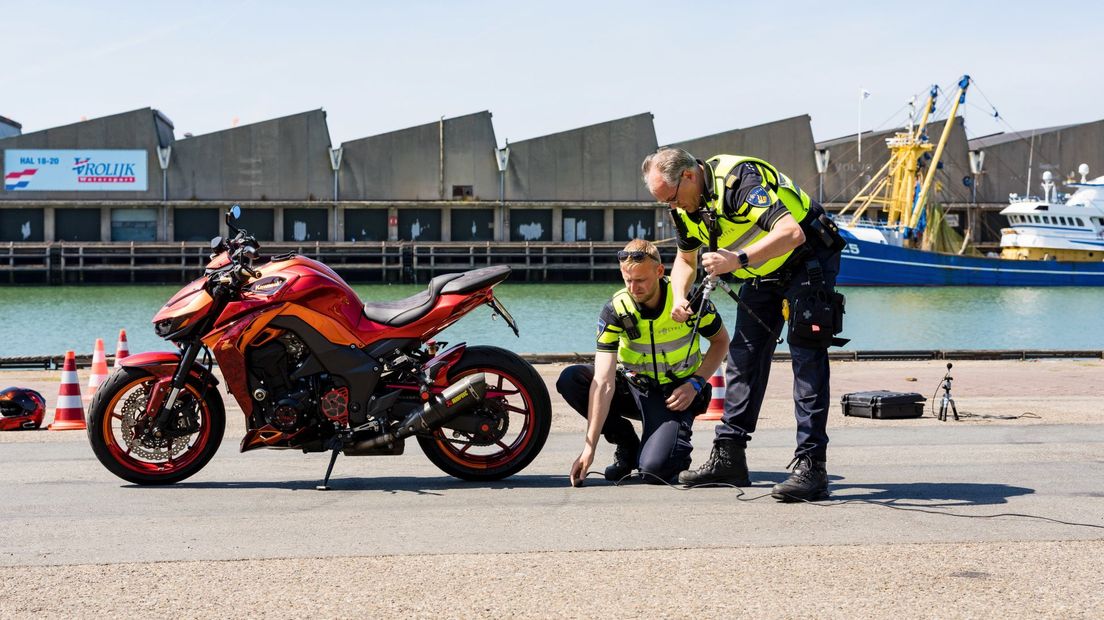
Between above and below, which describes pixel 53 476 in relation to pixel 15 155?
below

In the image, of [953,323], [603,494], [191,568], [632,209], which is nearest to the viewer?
[191,568]

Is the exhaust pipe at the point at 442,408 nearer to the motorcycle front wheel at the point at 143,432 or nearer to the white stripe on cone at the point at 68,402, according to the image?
the motorcycle front wheel at the point at 143,432

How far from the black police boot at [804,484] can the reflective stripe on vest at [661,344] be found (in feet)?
2.93

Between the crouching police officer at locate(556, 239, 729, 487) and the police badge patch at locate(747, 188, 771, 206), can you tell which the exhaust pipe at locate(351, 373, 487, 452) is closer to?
the crouching police officer at locate(556, 239, 729, 487)

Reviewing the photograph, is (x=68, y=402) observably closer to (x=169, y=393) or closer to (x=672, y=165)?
(x=169, y=393)

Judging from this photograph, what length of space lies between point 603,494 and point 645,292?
1034 millimetres

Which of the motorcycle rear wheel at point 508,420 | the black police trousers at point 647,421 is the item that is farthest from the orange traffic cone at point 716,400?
the motorcycle rear wheel at point 508,420

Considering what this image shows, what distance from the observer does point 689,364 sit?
6641 millimetres

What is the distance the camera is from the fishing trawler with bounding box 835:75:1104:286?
62.9m

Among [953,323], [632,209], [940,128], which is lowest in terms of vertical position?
[953,323]

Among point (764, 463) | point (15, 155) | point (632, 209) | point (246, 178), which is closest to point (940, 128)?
point (632, 209)

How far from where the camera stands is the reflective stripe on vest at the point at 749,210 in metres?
5.90

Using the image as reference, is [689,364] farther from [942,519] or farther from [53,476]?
[53,476]

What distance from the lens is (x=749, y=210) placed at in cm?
589
